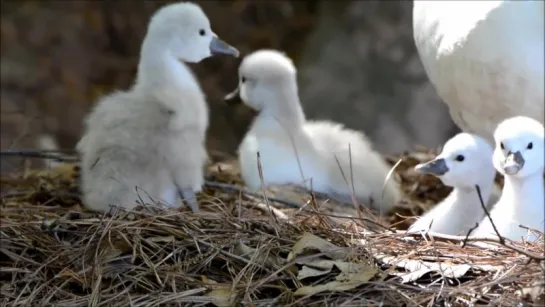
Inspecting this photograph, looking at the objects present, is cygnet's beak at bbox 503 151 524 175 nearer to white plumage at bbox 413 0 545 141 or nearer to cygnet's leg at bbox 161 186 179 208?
white plumage at bbox 413 0 545 141

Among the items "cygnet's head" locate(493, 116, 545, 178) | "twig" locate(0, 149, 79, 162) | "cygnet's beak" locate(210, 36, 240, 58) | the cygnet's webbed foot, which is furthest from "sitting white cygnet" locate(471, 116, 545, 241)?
"twig" locate(0, 149, 79, 162)

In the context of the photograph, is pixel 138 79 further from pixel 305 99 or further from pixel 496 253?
pixel 305 99

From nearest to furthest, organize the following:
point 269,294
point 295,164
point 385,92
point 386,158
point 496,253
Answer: point 269,294, point 496,253, point 295,164, point 386,158, point 385,92

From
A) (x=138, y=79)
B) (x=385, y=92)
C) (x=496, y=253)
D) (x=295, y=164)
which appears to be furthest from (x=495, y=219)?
(x=385, y=92)

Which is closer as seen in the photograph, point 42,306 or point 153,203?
point 42,306

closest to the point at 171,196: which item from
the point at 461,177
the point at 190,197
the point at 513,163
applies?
the point at 190,197

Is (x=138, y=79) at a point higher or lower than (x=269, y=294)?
higher

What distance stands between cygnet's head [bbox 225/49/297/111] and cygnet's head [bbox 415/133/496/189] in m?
0.64

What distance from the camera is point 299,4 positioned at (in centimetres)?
480

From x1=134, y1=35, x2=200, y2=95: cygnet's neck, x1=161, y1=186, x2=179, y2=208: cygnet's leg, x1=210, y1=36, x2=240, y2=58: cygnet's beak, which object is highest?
x1=210, y1=36, x2=240, y2=58: cygnet's beak

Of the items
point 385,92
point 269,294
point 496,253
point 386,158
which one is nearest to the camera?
point 269,294

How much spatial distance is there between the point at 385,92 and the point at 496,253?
286 centimetres

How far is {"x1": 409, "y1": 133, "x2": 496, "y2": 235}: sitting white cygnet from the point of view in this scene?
8.16 ft

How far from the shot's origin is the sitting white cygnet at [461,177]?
249 centimetres
